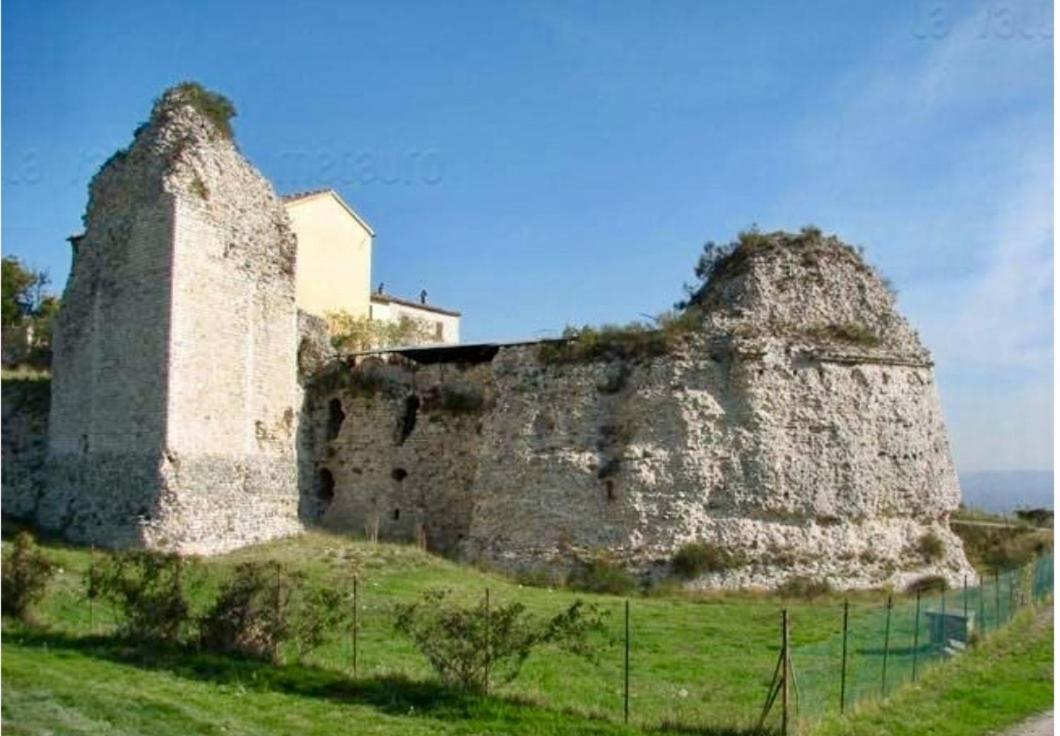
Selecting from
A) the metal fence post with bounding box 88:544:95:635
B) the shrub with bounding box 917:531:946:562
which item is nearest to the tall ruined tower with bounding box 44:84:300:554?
the metal fence post with bounding box 88:544:95:635

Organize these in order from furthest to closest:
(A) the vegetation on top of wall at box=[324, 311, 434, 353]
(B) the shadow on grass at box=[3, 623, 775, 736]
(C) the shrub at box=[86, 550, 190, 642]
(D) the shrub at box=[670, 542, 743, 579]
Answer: (A) the vegetation on top of wall at box=[324, 311, 434, 353], (D) the shrub at box=[670, 542, 743, 579], (C) the shrub at box=[86, 550, 190, 642], (B) the shadow on grass at box=[3, 623, 775, 736]

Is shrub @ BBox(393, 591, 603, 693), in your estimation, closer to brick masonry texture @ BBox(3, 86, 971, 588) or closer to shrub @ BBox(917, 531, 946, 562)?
brick masonry texture @ BBox(3, 86, 971, 588)

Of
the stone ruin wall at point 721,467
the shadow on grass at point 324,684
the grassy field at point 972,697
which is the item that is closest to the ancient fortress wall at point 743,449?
the stone ruin wall at point 721,467

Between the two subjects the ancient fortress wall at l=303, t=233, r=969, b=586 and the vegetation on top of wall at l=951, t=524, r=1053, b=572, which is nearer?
the ancient fortress wall at l=303, t=233, r=969, b=586

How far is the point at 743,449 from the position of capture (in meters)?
24.3

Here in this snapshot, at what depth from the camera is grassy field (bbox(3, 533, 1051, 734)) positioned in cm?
1123

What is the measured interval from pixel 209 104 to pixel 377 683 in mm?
17056

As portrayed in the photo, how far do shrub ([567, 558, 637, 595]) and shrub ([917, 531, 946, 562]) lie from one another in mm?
6823

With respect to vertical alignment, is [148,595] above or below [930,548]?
below

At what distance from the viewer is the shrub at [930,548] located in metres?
24.8

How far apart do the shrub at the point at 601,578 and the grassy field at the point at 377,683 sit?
4018mm

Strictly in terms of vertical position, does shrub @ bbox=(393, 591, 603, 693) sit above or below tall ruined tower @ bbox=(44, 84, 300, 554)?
below

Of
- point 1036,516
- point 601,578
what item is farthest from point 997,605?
point 1036,516

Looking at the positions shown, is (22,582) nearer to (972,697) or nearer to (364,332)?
(972,697)
